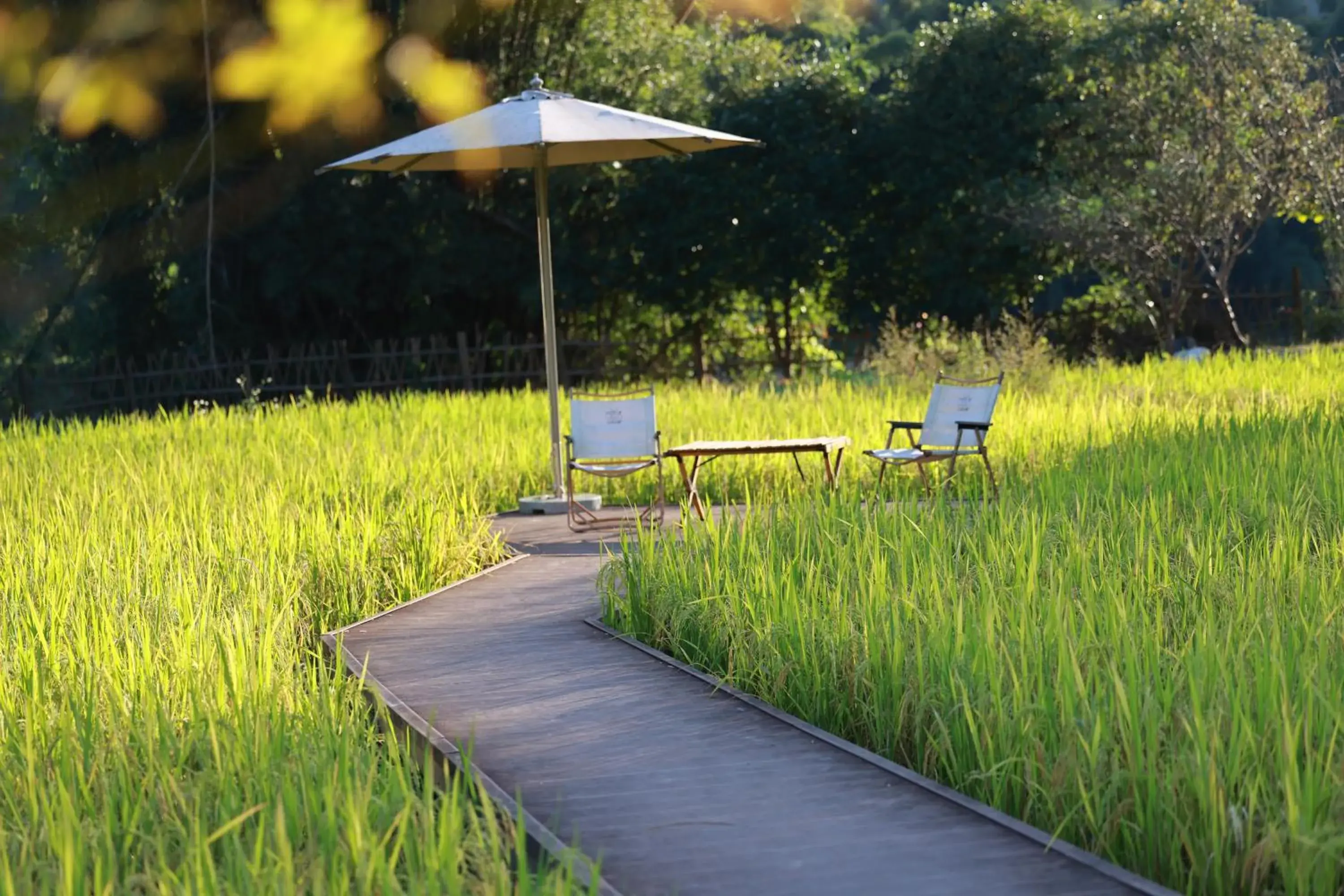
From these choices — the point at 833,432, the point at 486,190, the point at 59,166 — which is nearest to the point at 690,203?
the point at 486,190

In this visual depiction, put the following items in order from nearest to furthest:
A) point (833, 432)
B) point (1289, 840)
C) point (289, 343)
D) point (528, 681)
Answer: point (1289, 840), point (528, 681), point (833, 432), point (289, 343)

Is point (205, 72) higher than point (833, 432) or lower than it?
higher

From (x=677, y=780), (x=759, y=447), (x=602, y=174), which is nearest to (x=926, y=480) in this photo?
(x=759, y=447)

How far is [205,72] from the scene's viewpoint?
68.6 ft

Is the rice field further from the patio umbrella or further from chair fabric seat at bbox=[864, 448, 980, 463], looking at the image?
the patio umbrella

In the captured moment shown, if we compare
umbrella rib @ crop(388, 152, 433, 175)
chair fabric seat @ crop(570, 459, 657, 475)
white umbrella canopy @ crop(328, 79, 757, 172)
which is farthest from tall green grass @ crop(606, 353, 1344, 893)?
umbrella rib @ crop(388, 152, 433, 175)

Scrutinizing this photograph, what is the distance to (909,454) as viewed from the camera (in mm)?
9414

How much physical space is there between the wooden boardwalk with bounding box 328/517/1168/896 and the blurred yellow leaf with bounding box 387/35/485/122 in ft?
51.4

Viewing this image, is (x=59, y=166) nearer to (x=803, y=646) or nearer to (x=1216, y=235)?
(x=1216, y=235)

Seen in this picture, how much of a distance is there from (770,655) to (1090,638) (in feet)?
3.66

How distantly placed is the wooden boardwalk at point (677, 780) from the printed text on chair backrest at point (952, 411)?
394cm

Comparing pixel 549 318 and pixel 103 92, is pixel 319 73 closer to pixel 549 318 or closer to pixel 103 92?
pixel 103 92

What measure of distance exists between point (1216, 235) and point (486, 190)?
9.77 metres

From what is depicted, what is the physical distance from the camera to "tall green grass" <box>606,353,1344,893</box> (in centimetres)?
352
